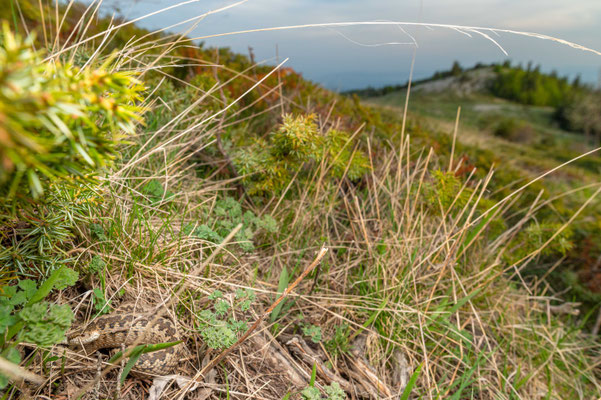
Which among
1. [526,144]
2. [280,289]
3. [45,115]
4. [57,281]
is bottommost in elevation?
[526,144]

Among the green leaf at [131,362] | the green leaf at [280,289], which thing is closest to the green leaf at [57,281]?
the green leaf at [131,362]

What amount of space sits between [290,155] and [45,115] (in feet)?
7.30

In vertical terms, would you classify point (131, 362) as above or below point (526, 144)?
above

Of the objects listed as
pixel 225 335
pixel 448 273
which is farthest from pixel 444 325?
pixel 225 335

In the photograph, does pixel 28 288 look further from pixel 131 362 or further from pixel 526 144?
pixel 526 144

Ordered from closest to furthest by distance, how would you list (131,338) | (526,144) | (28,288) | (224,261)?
(28,288) < (131,338) < (224,261) < (526,144)

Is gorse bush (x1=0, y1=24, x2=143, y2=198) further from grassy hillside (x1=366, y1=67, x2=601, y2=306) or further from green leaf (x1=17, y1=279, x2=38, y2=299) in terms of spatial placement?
grassy hillside (x1=366, y1=67, x2=601, y2=306)

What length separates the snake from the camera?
1.74 m

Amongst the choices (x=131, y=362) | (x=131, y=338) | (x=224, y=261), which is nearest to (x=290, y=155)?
(x=224, y=261)

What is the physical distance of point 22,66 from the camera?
2.40 feet

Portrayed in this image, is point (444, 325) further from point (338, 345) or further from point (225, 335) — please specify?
point (225, 335)

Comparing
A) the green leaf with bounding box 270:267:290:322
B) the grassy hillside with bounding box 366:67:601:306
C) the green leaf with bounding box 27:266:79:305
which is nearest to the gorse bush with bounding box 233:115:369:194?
the green leaf with bounding box 270:267:290:322

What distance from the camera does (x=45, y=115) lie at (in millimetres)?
859

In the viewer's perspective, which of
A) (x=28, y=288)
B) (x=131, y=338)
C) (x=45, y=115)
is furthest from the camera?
(x=131, y=338)
